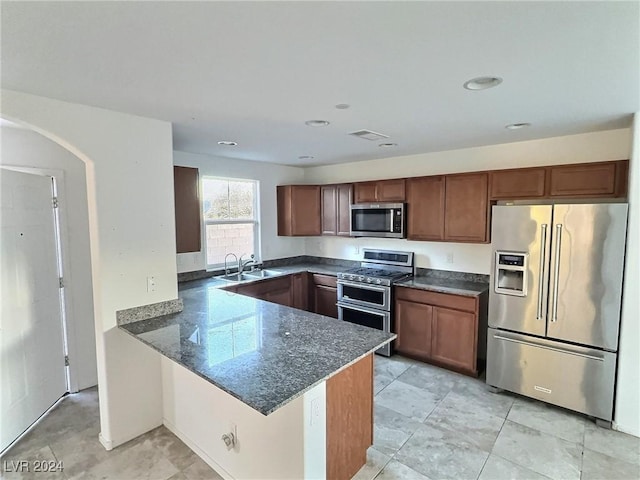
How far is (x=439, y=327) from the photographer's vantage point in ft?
11.9

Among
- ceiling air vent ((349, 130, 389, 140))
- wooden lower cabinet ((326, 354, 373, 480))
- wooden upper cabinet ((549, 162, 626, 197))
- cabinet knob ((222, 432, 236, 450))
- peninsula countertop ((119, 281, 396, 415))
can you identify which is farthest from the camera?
ceiling air vent ((349, 130, 389, 140))

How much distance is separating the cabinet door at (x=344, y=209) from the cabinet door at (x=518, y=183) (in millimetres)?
1795

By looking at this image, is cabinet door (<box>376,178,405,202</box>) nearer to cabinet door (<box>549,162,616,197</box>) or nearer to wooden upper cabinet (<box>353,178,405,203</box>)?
wooden upper cabinet (<box>353,178,405,203</box>)

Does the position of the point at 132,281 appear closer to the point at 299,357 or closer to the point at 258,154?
the point at 299,357

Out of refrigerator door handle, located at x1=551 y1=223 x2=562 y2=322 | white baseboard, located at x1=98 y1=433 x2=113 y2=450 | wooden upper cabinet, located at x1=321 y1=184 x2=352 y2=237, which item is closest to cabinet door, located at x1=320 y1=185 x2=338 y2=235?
wooden upper cabinet, located at x1=321 y1=184 x2=352 y2=237

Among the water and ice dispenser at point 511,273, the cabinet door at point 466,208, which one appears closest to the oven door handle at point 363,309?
the cabinet door at point 466,208


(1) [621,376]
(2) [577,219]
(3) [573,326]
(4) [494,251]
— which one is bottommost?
(1) [621,376]

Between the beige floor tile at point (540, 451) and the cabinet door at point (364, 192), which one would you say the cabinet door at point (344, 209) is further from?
the beige floor tile at point (540, 451)

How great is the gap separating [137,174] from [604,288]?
12.1 feet

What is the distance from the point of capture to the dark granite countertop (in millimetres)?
3482

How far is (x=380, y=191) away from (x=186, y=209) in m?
2.33

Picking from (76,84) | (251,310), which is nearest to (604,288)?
(251,310)

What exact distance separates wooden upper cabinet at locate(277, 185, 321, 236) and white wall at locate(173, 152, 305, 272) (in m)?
0.22

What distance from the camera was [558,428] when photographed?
267cm
